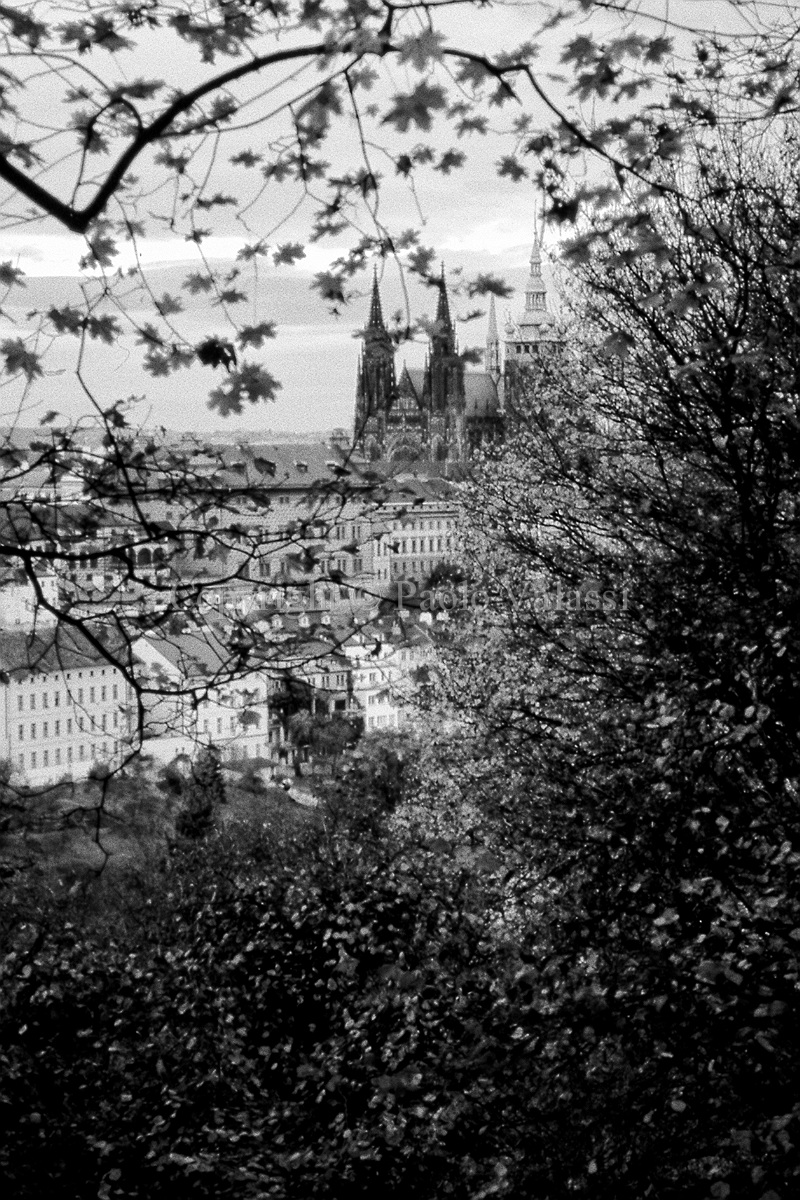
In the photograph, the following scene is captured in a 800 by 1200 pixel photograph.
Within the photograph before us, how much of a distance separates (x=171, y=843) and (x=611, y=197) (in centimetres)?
2884

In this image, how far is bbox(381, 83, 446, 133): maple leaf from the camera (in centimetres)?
308

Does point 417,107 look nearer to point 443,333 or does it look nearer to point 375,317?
point 443,333

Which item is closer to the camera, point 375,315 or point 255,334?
point 255,334

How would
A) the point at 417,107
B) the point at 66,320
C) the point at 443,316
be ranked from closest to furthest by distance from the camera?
the point at 417,107 < the point at 66,320 < the point at 443,316

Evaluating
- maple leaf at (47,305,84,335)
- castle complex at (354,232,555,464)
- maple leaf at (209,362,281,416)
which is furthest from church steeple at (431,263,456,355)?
maple leaf at (47,305,84,335)

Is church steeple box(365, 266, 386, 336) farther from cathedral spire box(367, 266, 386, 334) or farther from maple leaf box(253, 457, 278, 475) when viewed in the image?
maple leaf box(253, 457, 278, 475)

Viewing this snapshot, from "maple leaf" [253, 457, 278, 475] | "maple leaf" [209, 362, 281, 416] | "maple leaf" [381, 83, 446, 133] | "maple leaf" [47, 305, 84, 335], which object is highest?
"maple leaf" [381, 83, 446, 133]

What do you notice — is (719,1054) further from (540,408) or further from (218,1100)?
(540,408)

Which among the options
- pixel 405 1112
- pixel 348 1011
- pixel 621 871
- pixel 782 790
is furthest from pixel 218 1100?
pixel 782 790

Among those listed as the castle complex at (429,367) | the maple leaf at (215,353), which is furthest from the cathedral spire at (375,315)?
the maple leaf at (215,353)

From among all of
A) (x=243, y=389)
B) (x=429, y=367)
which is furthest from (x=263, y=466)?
(x=429, y=367)

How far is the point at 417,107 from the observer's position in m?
3.11

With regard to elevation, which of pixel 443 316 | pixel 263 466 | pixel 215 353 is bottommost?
pixel 263 466

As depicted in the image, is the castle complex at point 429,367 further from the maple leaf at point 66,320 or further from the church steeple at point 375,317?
the maple leaf at point 66,320
